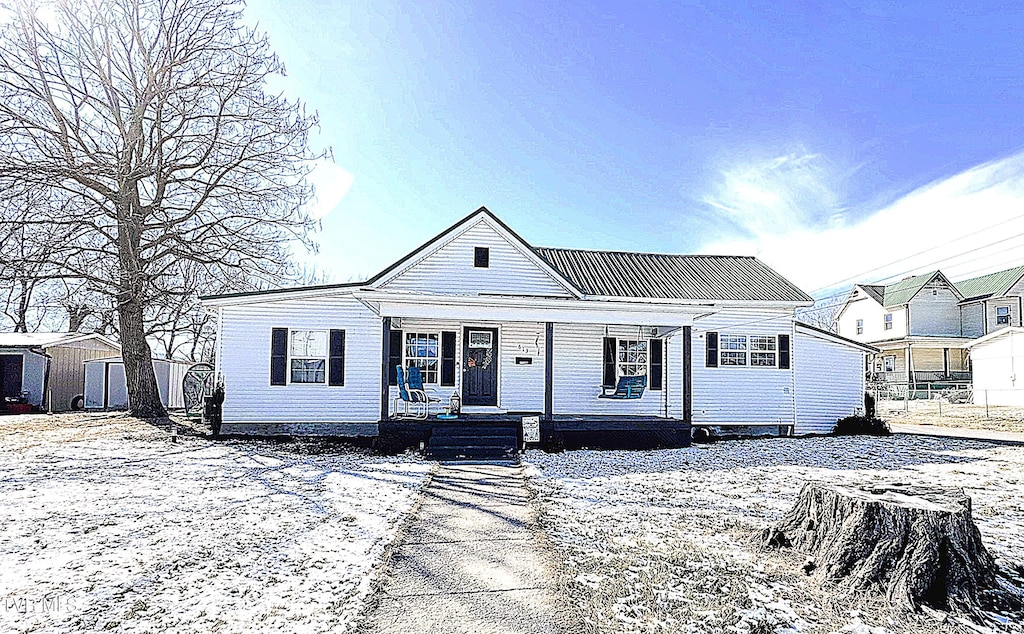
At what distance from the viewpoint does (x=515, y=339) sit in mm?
13688

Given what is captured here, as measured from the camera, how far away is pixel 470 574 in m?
4.38

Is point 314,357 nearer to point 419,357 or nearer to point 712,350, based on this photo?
point 419,357

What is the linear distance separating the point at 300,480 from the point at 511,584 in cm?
482

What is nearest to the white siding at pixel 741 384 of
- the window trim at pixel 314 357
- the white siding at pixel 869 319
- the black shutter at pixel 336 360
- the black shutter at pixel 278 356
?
the black shutter at pixel 336 360

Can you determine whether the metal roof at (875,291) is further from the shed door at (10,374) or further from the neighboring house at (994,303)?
the shed door at (10,374)

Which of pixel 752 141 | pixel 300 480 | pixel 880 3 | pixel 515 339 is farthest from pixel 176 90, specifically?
pixel 880 3

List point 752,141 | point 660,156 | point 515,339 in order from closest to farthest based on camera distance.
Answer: point 515,339
point 752,141
point 660,156

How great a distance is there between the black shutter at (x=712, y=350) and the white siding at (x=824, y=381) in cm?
205

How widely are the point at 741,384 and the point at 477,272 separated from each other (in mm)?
6693

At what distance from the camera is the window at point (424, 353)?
13.4m

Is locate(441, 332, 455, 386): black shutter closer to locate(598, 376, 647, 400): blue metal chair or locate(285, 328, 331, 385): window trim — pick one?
locate(285, 328, 331, 385): window trim

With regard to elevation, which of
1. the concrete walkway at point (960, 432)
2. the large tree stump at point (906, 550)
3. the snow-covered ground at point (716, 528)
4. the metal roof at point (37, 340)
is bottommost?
the concrete walkway at point (960, 432)

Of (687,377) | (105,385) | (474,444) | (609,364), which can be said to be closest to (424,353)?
(474,444)

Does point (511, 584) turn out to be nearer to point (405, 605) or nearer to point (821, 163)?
point (405, 605)
